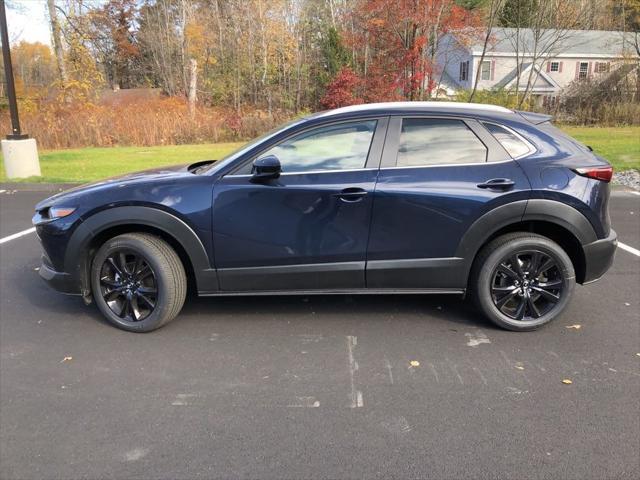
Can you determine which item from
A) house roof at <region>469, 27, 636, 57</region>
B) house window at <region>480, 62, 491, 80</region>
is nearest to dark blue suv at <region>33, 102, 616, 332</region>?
house roof at <region>469, 27, 636, 57</region>

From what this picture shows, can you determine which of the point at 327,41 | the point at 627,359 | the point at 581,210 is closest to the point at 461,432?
the point at 627,359

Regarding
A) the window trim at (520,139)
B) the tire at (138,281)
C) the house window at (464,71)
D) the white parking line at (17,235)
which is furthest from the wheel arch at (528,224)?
the house window at (464,71)

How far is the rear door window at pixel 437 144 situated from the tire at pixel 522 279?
2.27 feet

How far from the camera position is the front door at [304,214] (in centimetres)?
393

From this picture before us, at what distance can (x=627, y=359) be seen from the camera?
368 centimetres

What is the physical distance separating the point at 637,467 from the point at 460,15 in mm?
21962

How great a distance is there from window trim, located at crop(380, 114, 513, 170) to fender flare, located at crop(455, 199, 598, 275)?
368 mm

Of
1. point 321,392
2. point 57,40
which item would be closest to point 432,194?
point 321,392

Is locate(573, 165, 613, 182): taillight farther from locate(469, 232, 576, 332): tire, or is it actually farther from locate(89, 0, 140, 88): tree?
locate(89, 0, 140, 88): tree

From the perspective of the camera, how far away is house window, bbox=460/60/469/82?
1582 inches

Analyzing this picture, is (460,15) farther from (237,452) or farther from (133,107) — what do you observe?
(237,452)

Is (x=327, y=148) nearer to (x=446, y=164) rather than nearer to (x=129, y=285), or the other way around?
(x=446, y=164)

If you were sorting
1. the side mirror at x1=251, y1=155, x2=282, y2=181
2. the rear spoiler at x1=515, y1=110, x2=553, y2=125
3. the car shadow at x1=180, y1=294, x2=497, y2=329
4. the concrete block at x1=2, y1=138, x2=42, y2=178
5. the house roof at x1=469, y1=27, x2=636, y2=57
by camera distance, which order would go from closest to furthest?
the side mirror at x1=251, y1=155, x2=282, y2=181
the rear spoiler at x1=515, y1=110, x2=553, y2=125
the car shadow at x1=180, y1=294, x2=497, y2=329
the concrete block at x1=2, y1=138, x2=42, y2=178
the house roof at x1=469, y1=27, x2=636, y2=57

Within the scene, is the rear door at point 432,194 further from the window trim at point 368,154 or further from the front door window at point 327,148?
the front door window at point 327,148
